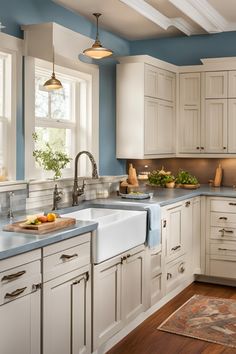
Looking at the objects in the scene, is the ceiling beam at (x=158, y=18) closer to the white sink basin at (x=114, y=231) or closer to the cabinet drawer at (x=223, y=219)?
the white sink basin at (x=114, y=231)

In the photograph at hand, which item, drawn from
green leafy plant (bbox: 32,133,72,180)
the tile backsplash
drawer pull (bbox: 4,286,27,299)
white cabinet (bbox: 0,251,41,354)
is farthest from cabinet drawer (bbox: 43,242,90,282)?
the tile backsplash

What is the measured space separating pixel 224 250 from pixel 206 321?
1.21 meters

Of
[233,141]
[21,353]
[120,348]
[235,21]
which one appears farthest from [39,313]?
[235,21]

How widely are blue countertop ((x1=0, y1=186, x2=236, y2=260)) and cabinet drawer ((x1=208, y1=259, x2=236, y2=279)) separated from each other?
70 cm

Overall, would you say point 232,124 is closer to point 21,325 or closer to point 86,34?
point 86,34

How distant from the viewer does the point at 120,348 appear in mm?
3893

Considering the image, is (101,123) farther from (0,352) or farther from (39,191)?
(0,352)

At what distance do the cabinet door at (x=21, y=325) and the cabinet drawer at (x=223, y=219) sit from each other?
298 cm

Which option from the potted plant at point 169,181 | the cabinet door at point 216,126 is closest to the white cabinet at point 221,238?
the potted plant at point 169,181

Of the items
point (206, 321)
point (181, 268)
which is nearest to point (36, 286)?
point (206, 321)

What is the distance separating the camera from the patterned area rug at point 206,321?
4.12 m

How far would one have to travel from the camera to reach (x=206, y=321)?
4426 millimetres

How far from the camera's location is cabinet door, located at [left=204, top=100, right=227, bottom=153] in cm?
593

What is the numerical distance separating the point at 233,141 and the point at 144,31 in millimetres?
1593
